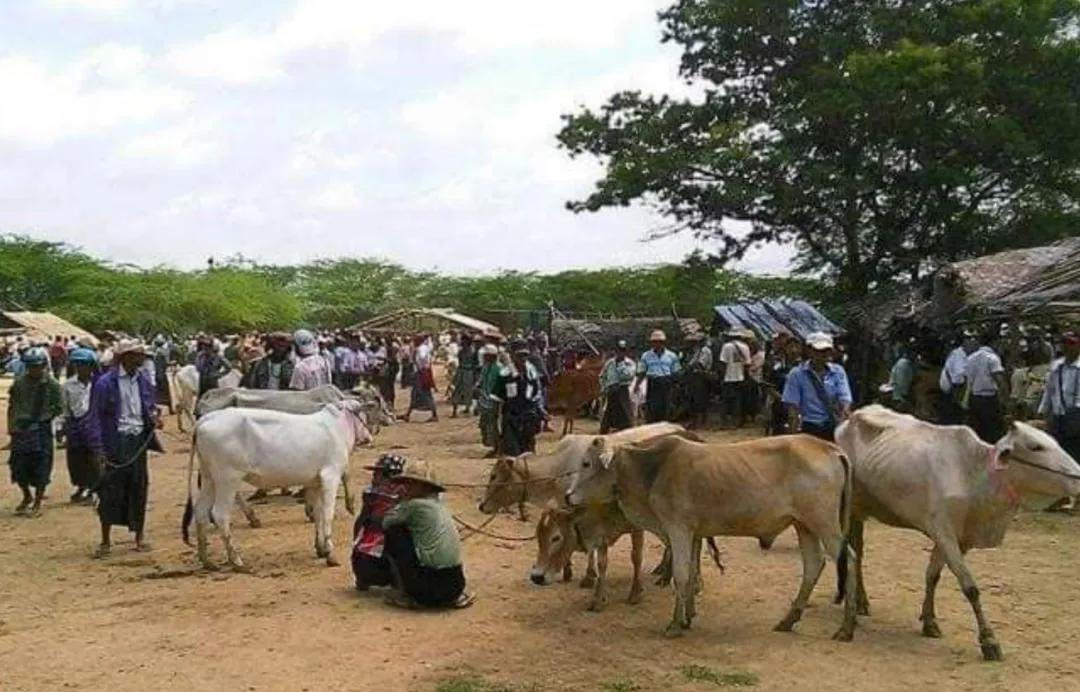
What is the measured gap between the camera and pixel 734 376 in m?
20.3

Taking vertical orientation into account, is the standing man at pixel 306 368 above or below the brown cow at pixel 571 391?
above

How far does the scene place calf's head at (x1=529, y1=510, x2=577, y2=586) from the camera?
28.8ft

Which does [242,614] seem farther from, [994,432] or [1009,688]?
[994,432]

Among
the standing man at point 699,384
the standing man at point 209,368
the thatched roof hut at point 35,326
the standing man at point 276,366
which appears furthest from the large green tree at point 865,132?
the thatched roof hut at point 35,326

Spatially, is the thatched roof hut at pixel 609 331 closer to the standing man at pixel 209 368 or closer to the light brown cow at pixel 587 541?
the standing man at pixel 209 368

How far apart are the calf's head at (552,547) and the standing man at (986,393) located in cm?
697

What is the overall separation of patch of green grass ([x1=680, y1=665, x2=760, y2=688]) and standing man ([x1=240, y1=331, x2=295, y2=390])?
7.90m

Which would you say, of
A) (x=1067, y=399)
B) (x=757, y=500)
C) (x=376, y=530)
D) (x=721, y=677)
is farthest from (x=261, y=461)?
(x=1067, y=399)

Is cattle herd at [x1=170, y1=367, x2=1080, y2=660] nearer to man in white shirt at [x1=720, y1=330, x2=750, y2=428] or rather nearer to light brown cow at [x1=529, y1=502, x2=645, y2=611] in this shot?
light brown cow at [x1=529, y1=502, x2=645, y2=611]

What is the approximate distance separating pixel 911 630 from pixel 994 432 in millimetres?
7054

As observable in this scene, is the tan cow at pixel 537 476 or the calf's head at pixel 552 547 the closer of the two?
the calf's head at pixel 552 547

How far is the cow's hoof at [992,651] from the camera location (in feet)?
22.5

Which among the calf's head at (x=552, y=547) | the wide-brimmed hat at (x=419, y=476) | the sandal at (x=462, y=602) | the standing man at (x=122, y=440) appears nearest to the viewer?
the sandal at (x=462, y=602)

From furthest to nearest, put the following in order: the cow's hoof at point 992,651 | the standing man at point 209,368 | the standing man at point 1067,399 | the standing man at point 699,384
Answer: the standing man at point 699,384
the standing man at point 209,368
the standing man at point 1067,399
the cow's hoof at point 992,651
